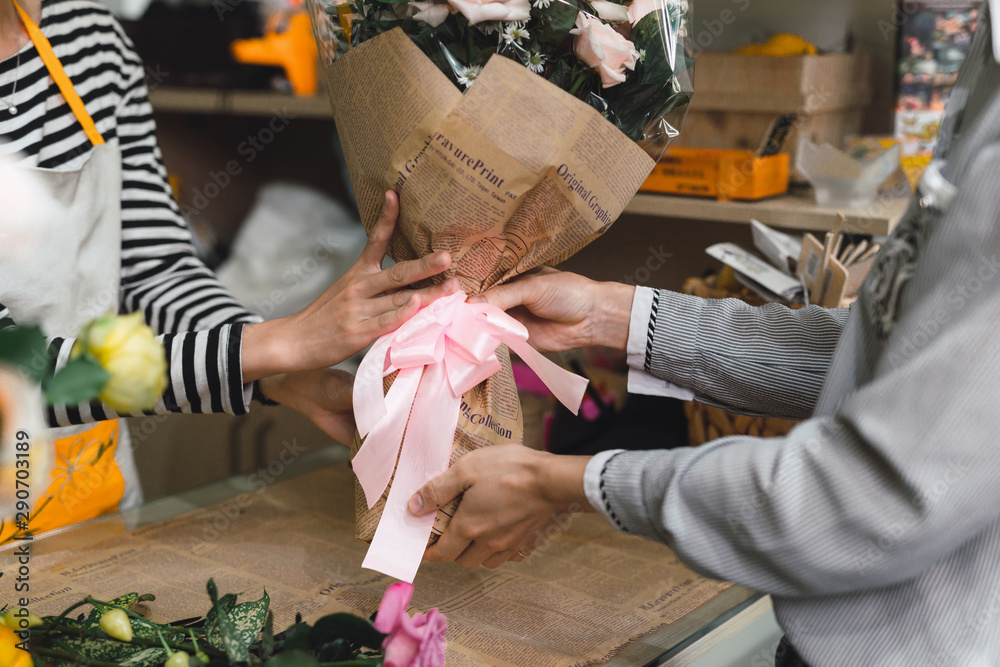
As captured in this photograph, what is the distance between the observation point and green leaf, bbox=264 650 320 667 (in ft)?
1.77

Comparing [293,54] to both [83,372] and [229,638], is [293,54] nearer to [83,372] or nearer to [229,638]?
→ [229,638]

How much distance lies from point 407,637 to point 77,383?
29cm

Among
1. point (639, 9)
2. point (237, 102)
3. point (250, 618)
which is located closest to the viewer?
point (250, 618)

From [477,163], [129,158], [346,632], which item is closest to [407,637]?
[346,632]

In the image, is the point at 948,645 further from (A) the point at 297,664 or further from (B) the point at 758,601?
(A) the point at 297,664

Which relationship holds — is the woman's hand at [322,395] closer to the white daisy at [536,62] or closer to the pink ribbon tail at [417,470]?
the pink ribbon tail at [417,470]

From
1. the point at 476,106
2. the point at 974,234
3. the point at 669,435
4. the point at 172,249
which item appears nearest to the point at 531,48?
the point at 476,106

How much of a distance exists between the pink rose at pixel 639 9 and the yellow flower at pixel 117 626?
0.62 meters

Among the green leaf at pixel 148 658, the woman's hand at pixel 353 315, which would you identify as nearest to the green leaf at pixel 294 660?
the green leaf at pixel 148 658

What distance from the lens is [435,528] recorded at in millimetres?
817

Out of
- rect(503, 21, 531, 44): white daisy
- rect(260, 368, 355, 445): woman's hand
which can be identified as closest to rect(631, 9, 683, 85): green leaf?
rect(503, 21, 531, 44): white daisy

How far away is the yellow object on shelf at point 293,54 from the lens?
2066 mm

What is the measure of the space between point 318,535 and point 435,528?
245 millimetres

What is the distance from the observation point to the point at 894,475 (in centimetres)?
54
